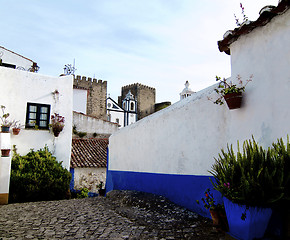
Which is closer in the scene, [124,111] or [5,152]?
[5,152]

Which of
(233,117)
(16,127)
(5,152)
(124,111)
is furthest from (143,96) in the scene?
(233,117)

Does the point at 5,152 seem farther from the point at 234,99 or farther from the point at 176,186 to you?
the point at 234,99

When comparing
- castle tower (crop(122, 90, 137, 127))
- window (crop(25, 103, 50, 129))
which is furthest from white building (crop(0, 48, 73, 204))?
castle tower (crop(122, 90, 137, 127))

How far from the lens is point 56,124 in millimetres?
12273

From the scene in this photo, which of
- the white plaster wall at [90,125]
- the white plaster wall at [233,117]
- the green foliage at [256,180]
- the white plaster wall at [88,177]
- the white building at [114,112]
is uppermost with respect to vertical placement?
the white building at [114,112]

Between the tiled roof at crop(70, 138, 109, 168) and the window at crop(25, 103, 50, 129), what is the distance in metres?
4.09

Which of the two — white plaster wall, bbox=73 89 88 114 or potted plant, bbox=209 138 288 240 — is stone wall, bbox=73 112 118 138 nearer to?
white plaster wall, bbox=73 89 88 114

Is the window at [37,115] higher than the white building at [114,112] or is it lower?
lower

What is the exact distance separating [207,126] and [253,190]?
7.46ft

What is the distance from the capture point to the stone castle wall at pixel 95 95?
38.4 m

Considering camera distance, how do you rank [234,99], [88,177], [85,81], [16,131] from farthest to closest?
[85,81], [88,177], [16,131], [234,99]

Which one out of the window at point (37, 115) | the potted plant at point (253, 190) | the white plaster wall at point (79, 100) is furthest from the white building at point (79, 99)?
the potted plant at point (253, 190)

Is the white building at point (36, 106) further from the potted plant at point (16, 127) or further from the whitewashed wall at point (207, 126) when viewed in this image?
the whitewashed wall at point (207, 126)

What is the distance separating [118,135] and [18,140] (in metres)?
4.62
